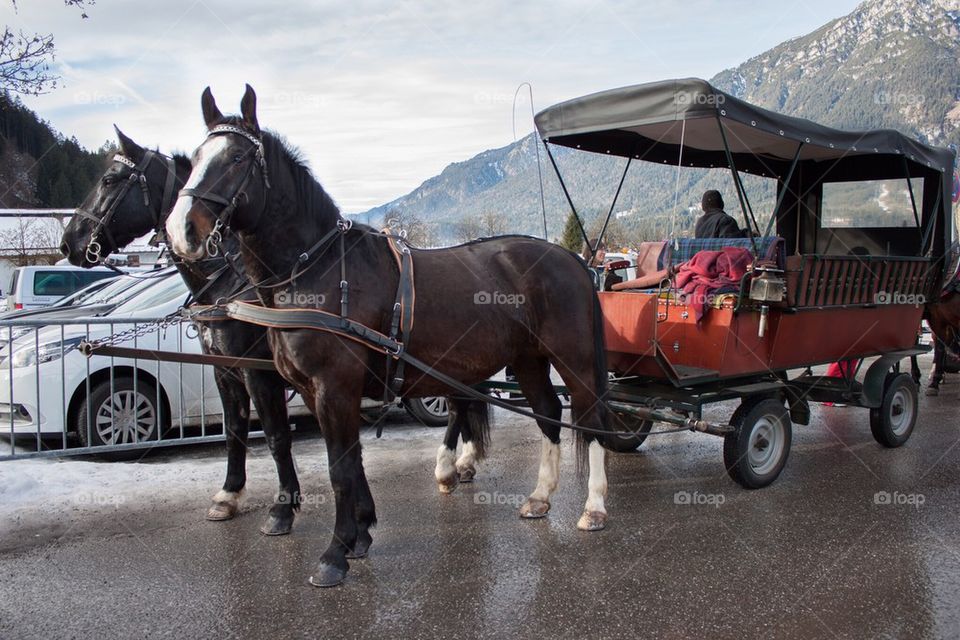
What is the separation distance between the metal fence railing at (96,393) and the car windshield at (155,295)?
1.65 ft

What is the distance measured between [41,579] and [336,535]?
156cm

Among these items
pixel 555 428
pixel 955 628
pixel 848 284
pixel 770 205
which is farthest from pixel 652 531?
pixel 770 205

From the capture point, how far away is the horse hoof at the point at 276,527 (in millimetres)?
4273

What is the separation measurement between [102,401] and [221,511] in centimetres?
219

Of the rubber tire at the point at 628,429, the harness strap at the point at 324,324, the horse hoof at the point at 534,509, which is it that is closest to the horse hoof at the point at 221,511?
the harness strap at the point at 324,324

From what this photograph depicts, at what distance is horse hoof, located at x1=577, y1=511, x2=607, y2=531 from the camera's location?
4395 mm

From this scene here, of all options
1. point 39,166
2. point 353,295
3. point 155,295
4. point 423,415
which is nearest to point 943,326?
point 423,415

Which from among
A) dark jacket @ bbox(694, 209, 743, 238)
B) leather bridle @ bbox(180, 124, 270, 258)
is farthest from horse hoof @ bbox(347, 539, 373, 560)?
dark jacket @ bbox(694, 209, 743, 238)

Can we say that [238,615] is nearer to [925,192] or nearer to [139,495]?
[139,495]

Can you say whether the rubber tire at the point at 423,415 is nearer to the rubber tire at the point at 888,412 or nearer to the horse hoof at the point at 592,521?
the horse hoof at the point at 592,521

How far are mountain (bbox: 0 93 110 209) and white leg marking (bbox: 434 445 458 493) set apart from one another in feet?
181

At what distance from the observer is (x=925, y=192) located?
6965mm

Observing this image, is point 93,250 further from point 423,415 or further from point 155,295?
point 423,415

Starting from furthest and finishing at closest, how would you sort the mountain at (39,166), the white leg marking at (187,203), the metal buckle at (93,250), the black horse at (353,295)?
the mountain at (39,166), the metal buckle at (93,250), the black horse at (353,295), the white leg marking at (187,203)
